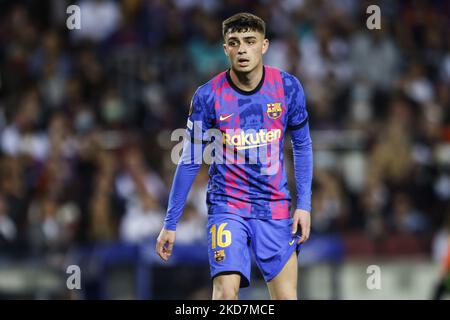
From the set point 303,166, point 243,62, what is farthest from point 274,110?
point 303,166

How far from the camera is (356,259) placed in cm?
1214

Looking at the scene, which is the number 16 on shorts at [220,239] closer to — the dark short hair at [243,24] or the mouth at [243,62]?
the mouth at [243,62]

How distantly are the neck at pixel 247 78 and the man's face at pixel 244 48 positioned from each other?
55 millimetres

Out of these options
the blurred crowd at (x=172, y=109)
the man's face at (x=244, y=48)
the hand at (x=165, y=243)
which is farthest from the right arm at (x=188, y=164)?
the blurred crowd at (x=172, y=109)

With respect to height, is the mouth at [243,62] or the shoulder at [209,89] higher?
the mouth at [243,62]

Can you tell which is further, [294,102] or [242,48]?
[294,102]

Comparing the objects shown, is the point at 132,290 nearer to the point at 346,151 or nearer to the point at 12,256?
the point at 12,256

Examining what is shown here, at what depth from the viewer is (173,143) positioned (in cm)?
1329

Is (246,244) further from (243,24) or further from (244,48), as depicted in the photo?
(243,24)

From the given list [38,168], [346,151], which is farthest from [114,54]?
[346,151]

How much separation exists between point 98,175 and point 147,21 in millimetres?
3490

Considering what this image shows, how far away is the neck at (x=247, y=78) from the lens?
22.9ft

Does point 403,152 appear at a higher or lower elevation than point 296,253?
higher

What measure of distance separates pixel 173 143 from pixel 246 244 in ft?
21.0
